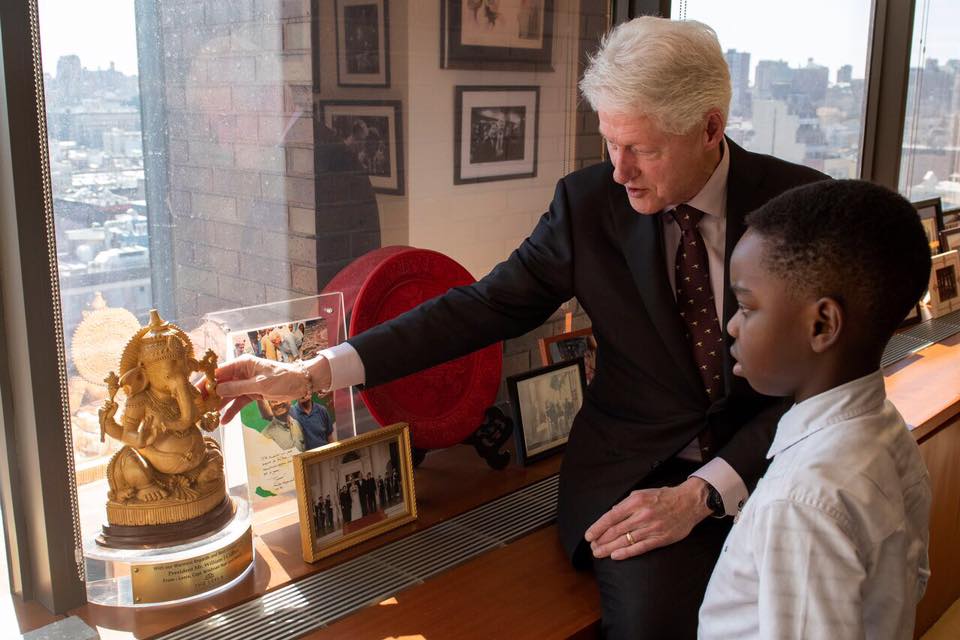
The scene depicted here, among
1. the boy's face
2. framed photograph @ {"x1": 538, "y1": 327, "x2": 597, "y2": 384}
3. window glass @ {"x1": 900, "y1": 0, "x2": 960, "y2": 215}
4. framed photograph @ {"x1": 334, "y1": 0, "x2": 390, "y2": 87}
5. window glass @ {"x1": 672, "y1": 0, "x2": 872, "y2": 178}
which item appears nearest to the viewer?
the boy's face

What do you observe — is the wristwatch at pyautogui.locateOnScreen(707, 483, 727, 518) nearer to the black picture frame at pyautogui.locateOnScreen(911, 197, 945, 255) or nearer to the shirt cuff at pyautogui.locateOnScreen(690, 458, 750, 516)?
the shirt cuff at pyautogui.locateOnScreen(690, 458, 750, 516)

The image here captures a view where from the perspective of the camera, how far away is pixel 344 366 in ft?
5.82

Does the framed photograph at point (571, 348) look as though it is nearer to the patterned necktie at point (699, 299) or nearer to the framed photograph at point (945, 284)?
the patterned necktie at point (699, 299)

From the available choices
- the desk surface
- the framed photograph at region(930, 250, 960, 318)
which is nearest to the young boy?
the desk surface

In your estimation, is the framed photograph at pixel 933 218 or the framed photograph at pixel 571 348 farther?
the framed photograph at pixel 933 218

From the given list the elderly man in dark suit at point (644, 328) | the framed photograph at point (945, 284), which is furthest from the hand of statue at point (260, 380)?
the framed photograph at point (945, 284)

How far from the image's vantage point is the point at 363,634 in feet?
4.90

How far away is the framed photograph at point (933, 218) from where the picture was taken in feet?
12.3

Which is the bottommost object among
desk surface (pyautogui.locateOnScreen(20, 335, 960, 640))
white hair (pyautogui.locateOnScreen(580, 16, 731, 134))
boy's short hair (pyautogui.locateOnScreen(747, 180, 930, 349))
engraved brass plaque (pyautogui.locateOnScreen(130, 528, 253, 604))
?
desk surface (pyautogui.locateOnScreen(20, 335, 960, 640))

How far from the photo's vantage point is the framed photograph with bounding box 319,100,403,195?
1.97 meters

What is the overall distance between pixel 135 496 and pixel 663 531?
90cm

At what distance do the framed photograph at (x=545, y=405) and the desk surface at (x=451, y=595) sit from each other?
0.34ft

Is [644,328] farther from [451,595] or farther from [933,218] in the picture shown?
[933,218]

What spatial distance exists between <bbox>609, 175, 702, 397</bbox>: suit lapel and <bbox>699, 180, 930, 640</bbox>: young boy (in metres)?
0.52
